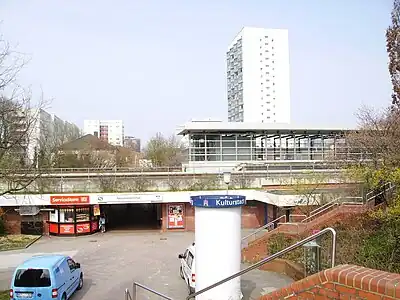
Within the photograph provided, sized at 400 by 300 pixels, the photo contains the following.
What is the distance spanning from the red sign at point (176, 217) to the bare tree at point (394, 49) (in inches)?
509

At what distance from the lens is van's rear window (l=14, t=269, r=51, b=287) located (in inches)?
406

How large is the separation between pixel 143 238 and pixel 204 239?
13503 mm

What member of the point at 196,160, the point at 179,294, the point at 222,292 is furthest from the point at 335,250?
the point at 196,160

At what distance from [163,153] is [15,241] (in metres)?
28.7

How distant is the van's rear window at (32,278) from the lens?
10320 mm

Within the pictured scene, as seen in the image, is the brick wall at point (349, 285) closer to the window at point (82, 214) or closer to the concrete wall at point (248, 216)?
the concrete wall at point (248, 216)

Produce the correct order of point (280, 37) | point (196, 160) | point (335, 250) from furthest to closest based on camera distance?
point (280, 37)
point (196, 160)
point (335, 250)

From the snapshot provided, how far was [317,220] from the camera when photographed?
48.3ft

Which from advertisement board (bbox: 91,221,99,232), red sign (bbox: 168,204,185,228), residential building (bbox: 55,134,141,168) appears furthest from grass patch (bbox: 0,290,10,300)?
residential building (bbox: 55,134,141,168)

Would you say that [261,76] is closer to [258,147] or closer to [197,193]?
[258,147]

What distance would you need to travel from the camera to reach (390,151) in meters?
12.7

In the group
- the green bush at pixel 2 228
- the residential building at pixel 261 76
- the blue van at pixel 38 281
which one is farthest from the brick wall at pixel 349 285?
the residential building at pixel 261 76

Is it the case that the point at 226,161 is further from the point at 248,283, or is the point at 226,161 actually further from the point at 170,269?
the point at 248,283

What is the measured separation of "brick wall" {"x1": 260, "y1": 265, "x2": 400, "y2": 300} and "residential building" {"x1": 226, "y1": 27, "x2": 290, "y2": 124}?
101 m
